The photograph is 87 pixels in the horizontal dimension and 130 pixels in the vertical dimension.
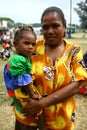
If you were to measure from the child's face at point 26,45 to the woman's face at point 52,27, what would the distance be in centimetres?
13

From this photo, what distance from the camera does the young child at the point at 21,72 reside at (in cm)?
267

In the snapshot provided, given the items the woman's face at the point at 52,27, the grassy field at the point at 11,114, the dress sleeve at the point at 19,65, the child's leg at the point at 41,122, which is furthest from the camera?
the grassy field at the point at 11,114

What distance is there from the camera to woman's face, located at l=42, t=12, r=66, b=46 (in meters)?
2.76

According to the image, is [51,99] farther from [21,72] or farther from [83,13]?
[83,13]

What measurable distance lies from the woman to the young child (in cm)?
7

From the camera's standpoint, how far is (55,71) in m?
2.78

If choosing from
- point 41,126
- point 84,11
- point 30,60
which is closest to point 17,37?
point 30,60

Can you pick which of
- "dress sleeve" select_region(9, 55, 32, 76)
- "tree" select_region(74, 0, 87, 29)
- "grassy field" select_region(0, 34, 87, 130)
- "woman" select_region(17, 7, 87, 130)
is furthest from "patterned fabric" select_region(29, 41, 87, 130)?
"tree" select_region(74, 0, 87, 29)

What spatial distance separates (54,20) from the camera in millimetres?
2762

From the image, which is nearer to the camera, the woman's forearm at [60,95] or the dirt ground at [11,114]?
the woman's forearm at [60,95]

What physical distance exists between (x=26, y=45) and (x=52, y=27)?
0.90 ft

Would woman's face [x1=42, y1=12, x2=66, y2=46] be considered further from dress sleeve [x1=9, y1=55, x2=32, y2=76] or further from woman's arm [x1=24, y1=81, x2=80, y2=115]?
woman's arm [x1=24, y1=81, x2=80, y2=115]

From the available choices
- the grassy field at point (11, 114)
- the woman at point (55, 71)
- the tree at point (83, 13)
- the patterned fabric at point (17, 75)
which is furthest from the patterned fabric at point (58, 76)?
the tree at point (83, 13)

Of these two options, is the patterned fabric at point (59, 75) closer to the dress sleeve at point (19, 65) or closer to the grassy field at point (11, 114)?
the dress sleeve at point (19, 65)
